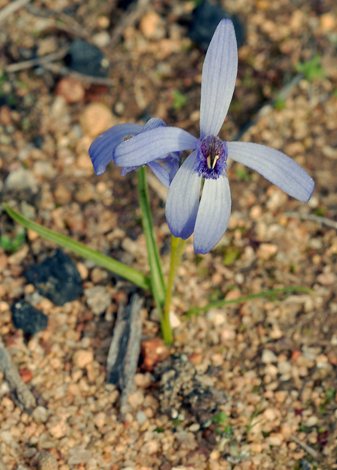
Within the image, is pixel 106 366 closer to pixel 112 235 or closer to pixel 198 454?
pixel 198 454

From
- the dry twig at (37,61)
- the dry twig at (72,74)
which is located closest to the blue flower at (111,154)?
the dry twig at (72,74)

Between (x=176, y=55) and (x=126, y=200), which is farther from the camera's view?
(x=176, y=55)

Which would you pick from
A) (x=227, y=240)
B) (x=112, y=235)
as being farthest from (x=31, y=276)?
(x=227, y=240)

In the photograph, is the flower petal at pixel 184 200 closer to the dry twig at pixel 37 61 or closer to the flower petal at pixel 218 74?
the flower petal at pixel 218 74

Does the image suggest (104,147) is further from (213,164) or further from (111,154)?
(213,164)

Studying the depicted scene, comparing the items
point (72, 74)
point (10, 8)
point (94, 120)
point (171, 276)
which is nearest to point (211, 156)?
point (171, 276)

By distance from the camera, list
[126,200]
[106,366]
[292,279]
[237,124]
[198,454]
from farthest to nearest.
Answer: [237,124] → [126,200] → [292,279] → [106,366] → [198,454]

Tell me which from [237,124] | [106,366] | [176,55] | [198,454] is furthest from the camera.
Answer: [176,55]

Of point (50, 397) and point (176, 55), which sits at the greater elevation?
point (176, 55)

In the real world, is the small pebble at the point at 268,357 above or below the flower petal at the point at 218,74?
below
